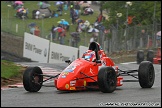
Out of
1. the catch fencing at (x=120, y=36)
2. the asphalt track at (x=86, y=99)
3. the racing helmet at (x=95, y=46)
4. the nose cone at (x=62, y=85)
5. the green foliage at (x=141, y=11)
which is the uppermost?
the green foliage at (x=141, y=11)

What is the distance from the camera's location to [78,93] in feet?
44.3

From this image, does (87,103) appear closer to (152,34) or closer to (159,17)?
(152,34)

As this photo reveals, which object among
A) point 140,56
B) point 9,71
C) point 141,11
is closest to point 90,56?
point 9,71

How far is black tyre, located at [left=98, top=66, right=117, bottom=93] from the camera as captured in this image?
13121 millimetres

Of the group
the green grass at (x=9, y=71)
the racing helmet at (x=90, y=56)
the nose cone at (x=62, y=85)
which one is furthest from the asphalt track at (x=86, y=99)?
the green grass at (x=9, y=71)

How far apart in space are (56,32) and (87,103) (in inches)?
882

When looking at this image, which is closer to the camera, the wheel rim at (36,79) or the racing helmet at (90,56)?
the wheel rim at (36,79)

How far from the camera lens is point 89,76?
46.0 ft

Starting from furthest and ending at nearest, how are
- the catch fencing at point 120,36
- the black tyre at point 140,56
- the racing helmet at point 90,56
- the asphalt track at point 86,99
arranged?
the catch fencing at point 120,36
the black tyre at point 140,56
the racing helmet at point 90,56
the asphalt track at point 86,99

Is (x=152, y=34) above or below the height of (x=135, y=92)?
above

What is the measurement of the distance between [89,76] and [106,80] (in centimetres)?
92

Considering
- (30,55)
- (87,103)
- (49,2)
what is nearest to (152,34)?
(30,55)

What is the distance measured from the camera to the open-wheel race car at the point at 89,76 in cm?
1334

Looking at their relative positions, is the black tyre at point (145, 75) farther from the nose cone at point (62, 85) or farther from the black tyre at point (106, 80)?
the nose cone at point (62, 85)
